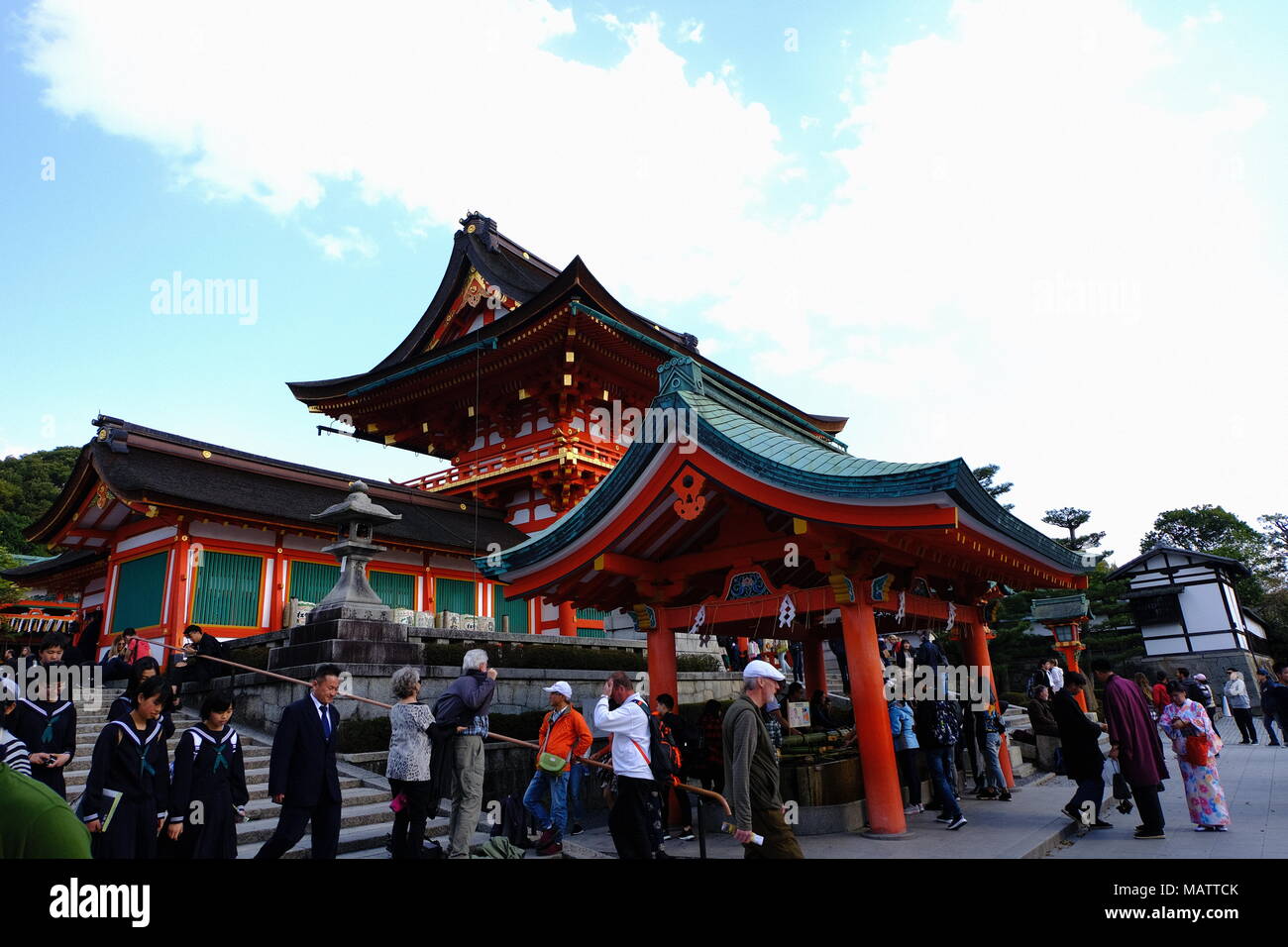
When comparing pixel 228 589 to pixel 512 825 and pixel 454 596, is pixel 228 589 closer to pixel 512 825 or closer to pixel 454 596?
pixel 454 596

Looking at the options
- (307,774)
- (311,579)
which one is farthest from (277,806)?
(311,579)

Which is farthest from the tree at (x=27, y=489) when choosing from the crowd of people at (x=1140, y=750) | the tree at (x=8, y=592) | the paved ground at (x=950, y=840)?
the crowd of people at (x=1140, y=750)

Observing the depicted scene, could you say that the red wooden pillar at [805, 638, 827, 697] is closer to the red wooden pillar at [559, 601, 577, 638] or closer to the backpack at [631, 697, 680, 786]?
the backpack at [631, 697, 680, 786]

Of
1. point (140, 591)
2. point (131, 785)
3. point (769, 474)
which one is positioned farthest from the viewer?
point (140, 591)

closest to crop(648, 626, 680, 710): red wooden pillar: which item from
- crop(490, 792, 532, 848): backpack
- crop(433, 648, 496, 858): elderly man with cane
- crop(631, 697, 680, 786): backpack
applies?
crop(631, 697, 680, 786): backpack

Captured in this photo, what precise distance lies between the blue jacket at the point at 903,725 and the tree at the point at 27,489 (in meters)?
50.6

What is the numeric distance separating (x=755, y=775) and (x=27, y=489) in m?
61.2

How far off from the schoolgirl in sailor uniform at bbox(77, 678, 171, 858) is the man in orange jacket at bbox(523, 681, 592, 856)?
3.38 meters

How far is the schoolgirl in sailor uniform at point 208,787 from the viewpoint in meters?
5.20

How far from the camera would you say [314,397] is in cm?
2588

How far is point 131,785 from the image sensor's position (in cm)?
497
